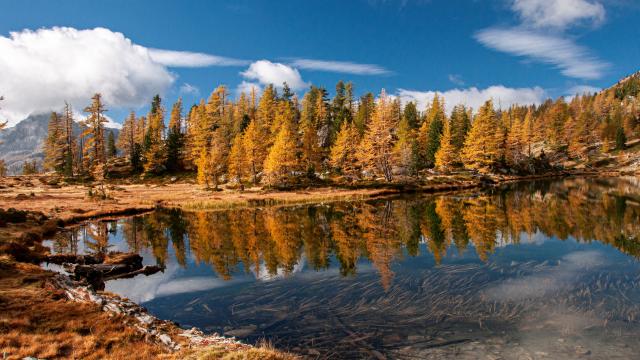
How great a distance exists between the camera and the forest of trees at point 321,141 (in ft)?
262

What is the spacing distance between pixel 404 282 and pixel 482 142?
7833cm

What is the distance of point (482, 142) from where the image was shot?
3462 inches

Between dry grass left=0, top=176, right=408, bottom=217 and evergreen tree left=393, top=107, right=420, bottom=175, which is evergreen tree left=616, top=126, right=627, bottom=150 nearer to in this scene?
evergreen tree left=393, top=107, right=420, bottom=175

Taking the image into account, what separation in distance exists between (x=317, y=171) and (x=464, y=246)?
6185 centimetres

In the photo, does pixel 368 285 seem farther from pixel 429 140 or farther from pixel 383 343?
pixel 429 140

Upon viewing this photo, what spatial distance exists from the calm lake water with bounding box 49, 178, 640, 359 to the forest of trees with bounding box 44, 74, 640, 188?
40745 millimetres

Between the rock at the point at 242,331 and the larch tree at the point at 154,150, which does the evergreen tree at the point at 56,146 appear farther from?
the rock at the point at 242,331

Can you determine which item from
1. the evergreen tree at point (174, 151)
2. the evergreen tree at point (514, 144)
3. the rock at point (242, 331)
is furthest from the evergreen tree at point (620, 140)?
the rock at point (242, 331)

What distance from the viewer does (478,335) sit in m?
12.7

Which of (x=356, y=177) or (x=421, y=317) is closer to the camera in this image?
(x=421, y=317)

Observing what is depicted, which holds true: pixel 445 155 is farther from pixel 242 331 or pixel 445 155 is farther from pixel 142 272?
pixel 242 331

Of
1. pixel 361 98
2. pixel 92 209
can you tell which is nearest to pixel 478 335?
pixel 92 209

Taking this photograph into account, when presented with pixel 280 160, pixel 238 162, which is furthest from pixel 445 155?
pixel 238 162

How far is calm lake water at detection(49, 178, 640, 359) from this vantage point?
12.6 meters
